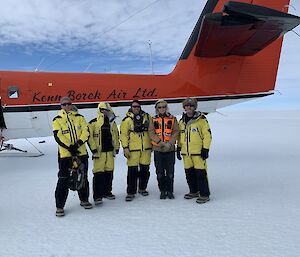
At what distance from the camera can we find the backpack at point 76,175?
172 inches

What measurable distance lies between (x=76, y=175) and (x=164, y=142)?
1559 mm

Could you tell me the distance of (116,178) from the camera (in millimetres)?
6504

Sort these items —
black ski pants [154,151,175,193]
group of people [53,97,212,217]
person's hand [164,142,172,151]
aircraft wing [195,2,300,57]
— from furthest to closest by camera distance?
1. aircraft wing [195,2,300,57]
2. black ski pants [154,151,175,193]
3. person's hand [164,142,172,151]
4. group of people [53,97,212,217]

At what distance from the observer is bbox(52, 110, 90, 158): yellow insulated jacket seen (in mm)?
4320

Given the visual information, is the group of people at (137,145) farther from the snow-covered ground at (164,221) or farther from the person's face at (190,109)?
the snow-covered ground at (164,221)

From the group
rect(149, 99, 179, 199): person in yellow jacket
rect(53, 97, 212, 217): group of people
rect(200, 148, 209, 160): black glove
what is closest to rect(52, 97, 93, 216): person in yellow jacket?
Answer: rect(53, 97, 212, 217): group of people

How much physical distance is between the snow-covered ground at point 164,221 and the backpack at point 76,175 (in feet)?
1.47

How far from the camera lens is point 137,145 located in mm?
4992

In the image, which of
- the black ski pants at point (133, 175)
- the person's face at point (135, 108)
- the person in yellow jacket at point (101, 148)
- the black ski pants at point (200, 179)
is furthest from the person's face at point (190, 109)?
the person in yellow jacket at point (101, 148)

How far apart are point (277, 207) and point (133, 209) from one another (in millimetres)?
2267

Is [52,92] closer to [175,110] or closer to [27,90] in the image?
[27,90]

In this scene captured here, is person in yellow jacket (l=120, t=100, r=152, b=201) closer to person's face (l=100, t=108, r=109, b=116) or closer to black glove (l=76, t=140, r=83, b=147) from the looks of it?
person's face (l=100, t=108, r=109, b=116)

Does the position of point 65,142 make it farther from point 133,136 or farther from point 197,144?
point 197,144

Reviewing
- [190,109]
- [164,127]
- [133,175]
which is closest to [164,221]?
[133,175]
